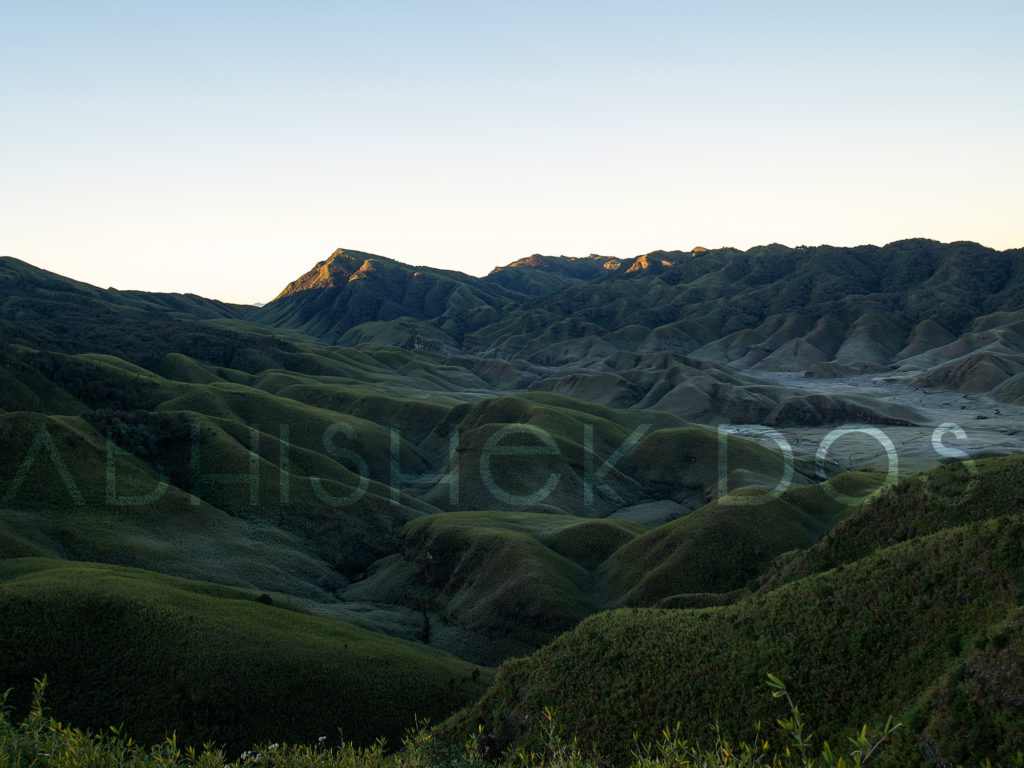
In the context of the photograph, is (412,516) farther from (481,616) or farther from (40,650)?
(40,650)

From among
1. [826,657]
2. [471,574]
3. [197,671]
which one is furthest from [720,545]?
[197,671]

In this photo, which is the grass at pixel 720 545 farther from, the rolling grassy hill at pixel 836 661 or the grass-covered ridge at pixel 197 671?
the rolling grassy hill at pixel 836 661

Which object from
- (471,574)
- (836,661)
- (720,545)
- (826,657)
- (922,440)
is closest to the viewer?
(836,661)

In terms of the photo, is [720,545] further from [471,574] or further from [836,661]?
[836,661]

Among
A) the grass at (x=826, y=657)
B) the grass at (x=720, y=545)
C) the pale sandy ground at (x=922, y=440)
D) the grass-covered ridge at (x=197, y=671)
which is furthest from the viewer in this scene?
the pale sandy ground at (x=922, y=440)

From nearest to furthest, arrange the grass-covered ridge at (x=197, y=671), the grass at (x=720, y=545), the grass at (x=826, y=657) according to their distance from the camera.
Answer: the grass at (x=826, y=657) → the grass-covered ridge at (x=197, y=671) → the grass at (x=720, y=545)

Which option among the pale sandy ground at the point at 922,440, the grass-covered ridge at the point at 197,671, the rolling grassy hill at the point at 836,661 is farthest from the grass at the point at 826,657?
the pale sandy ground at the point at 922,440

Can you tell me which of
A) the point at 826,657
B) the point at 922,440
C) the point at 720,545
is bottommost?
the point at 720,545

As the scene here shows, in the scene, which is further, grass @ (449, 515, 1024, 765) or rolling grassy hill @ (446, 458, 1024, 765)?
grass @ (449, 515, 1024, 765)

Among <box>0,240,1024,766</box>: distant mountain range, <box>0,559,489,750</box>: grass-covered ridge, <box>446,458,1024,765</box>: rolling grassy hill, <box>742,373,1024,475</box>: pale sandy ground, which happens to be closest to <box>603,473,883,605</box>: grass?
<box>0,240,1024,766</box>: distant mountain range

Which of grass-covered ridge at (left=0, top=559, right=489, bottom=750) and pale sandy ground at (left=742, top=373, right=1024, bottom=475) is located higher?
pale sandy ground at (left=742, top=373, right=1024, bottom=475)

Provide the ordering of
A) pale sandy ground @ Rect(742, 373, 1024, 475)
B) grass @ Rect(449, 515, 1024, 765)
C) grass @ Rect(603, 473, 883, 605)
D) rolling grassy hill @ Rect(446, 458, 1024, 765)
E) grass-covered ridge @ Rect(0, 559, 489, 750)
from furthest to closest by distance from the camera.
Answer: pale sandy ground @ Rect(742, 373, 1024, 475) < grass @ Rect(603, 473, 883, 605) < grass-covered ridge @ Rect(0, 559, 489, 750) < grass @ Rect(449, 515, 1024, 765) < rolling grassy hill @ Rect(446, 458, 1024, 765)

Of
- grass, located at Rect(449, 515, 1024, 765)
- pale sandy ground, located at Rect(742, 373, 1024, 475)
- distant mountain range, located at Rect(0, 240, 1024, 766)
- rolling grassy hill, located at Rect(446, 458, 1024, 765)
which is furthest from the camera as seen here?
pale sandy ground, located at Rect(742, 373, 1024, 475)

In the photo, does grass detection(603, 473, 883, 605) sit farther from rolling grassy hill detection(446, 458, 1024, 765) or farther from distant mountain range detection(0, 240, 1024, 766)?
rolling grassy hill detection(446, 458, 1024, 765)
